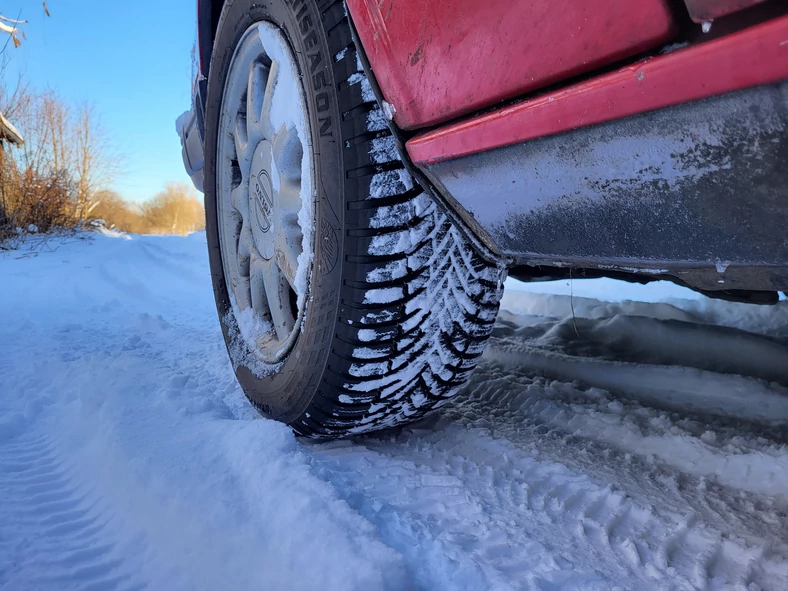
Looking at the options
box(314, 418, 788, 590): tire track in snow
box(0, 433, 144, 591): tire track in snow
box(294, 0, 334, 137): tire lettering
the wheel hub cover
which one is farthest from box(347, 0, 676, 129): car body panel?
box(0, 433, 144, 591): tire track in snow

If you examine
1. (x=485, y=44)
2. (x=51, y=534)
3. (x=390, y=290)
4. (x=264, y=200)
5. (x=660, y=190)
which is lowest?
(x=51, y=534)

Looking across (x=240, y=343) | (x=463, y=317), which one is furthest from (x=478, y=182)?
(x=240, y=343)

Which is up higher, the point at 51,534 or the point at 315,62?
the point at 315,62

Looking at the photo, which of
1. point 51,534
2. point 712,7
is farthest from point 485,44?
point 51,534

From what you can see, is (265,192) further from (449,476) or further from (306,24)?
(449,476)

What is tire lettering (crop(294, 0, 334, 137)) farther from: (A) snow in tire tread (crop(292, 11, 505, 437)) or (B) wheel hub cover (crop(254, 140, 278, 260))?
(B) wheel hub cover (crop(254, 140, 278, 260))

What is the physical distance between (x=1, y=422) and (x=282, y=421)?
0.93m

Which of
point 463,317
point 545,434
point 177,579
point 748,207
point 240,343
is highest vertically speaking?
point 748,207

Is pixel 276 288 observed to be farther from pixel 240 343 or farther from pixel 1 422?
pixel 1 422

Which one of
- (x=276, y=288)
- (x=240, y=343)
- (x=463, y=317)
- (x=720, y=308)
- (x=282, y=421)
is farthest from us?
(x=720, y=308)

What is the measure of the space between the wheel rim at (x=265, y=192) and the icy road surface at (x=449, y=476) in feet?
1.05

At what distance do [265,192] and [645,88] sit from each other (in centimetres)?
108

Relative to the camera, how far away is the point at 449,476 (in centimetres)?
112

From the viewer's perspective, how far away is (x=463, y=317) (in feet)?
3.66
